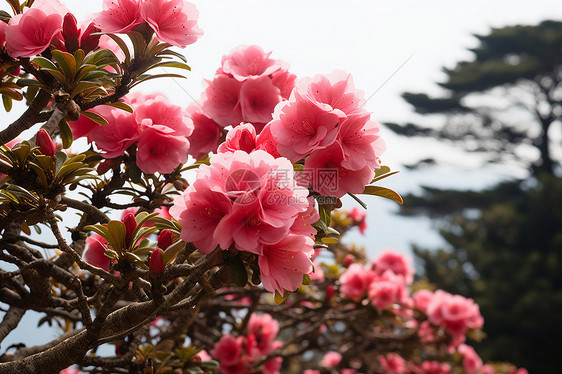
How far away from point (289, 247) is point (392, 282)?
1892 millimetres

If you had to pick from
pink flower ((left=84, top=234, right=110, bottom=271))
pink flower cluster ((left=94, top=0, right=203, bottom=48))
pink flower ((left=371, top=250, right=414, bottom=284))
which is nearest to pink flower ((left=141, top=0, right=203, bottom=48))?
pink flower cluster ((left=94, top=0, right=203, bottom=48))

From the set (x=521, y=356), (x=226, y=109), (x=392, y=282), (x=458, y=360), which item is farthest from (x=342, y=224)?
(x=521, y=356)

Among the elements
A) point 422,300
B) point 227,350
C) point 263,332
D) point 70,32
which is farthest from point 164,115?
point 422,300

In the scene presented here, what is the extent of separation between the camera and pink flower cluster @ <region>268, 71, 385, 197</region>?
0.87 meters

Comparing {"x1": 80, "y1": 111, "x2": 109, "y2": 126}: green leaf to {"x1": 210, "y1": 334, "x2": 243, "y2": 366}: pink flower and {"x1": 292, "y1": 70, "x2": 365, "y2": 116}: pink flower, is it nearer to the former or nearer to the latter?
{"x1": 292, "y1": 70, "x2": 365, "y2": 116}: pink flower

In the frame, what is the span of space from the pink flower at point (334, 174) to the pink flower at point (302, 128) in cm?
3

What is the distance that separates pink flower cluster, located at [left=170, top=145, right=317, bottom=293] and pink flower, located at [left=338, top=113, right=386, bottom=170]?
0.56ft

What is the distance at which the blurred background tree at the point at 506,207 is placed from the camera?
10039 millimetres

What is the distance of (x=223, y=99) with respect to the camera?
4.35 ft

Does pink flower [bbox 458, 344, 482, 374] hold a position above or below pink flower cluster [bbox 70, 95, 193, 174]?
below

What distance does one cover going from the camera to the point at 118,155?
1.19 metres

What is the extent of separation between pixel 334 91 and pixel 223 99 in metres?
0.49

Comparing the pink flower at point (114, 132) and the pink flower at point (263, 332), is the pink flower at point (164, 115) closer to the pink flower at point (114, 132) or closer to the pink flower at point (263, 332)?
the pink flower at point (114, 132)

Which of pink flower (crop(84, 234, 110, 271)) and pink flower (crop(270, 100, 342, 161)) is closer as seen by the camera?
pink flower (crop(270, 100, 342, 161))
